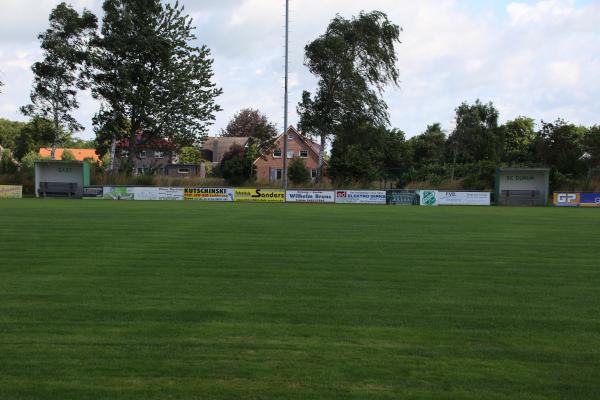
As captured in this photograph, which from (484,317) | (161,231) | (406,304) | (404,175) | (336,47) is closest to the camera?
(484,317)

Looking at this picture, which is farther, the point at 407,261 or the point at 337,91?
the point at 337,91

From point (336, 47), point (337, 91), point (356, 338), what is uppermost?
point (336, 47)

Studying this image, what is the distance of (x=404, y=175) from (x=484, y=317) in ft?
161

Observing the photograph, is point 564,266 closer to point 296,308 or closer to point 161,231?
point 296,308

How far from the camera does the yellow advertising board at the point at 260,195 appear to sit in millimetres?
47531

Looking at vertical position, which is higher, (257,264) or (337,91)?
(337,91)

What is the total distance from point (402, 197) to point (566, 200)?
13.7 m

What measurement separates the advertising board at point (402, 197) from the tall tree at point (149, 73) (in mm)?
24647

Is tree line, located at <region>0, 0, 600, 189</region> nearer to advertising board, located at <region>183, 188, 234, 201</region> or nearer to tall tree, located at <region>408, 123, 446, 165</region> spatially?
advertising board, located at <region>183, 188, 234, 201</region>

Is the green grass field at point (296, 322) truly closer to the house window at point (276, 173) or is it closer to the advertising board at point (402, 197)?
the advertising board at point (402, 197)

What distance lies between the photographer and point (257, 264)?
38.0 feet

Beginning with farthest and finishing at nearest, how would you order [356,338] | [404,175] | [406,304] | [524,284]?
1. [404,175]
2. [524,284]
3. [406,304]
4. [356,338]

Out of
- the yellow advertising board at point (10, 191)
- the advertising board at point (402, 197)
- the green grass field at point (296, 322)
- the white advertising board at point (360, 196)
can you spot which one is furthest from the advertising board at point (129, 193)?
the green grass field at point (296, 322)

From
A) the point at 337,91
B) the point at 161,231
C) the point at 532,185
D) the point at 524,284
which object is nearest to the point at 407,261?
the point at 524,284
